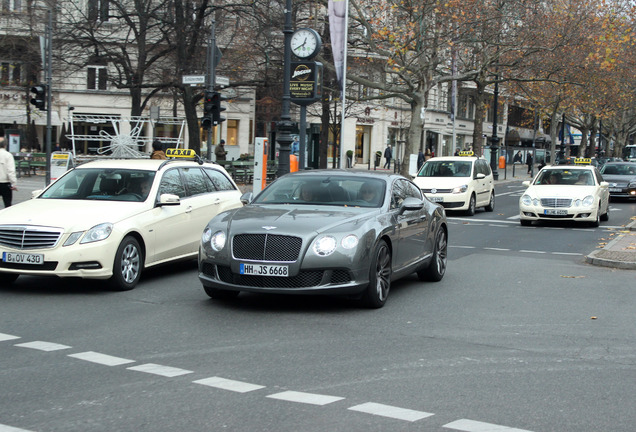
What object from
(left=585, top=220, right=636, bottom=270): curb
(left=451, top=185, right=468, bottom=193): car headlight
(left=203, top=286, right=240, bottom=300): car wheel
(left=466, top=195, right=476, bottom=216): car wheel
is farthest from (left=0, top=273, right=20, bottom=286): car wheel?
(left=466, top=195, right=476, bottom=216): car wheel

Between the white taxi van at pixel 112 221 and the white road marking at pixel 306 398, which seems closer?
the white road marking at pixel 306 398

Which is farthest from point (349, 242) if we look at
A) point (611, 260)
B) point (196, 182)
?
point (611, 260)

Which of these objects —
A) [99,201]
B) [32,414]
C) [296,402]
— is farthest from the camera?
[99,201]

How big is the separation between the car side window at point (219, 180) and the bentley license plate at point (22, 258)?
358 centimetres

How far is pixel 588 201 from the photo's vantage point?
67.6ft

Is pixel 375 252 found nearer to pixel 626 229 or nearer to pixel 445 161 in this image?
pixel 626 229

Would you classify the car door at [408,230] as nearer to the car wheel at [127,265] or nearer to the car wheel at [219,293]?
the car wheel at [219,293]

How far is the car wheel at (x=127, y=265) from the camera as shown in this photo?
31.9ft

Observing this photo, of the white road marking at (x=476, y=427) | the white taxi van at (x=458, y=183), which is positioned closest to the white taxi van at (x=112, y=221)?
the white road marking at (x=476, y=427)

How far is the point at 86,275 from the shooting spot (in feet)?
31.0

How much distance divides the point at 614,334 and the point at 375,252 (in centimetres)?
244

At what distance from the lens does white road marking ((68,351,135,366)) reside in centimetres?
639

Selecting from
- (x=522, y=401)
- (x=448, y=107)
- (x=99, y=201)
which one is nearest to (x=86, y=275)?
(x=99, y=201)

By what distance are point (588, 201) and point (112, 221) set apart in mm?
14033
